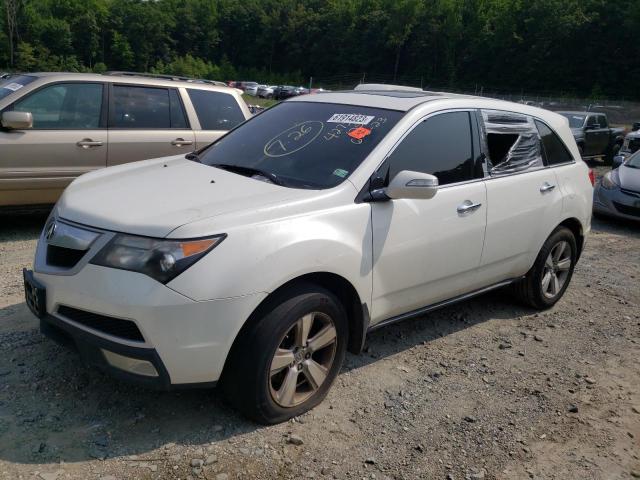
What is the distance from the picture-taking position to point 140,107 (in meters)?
6.82

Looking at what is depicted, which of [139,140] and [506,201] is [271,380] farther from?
[139,140]

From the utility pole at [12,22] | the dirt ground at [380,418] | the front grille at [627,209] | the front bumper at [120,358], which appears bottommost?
the dirt ground at [380,418]

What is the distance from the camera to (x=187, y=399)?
132 inches

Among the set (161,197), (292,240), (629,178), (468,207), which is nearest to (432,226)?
(468,207)

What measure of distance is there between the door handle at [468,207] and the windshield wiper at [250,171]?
127cm

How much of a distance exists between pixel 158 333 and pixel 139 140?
14.7 ft

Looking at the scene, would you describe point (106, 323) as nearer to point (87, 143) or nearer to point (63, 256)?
point (63, 256)

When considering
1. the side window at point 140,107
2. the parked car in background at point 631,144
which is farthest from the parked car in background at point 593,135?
the side window at point 140,107

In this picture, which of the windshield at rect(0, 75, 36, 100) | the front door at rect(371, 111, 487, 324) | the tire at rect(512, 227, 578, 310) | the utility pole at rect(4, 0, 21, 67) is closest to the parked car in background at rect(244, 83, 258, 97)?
the utility pole at rect(4, 0, 21, 67)

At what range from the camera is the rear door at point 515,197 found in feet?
14.0

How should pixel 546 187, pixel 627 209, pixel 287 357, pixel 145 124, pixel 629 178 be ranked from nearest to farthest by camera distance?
pixel 287 357 < pixel 546 187 < pixel 145 124 < pixel 627 209 < pixel 629 178

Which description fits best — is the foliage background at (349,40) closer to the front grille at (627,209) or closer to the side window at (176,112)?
the side window at (176,112)

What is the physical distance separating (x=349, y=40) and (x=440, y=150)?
362 ft

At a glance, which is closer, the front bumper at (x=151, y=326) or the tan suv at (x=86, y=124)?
the front bumper at (x=151, y=326)
